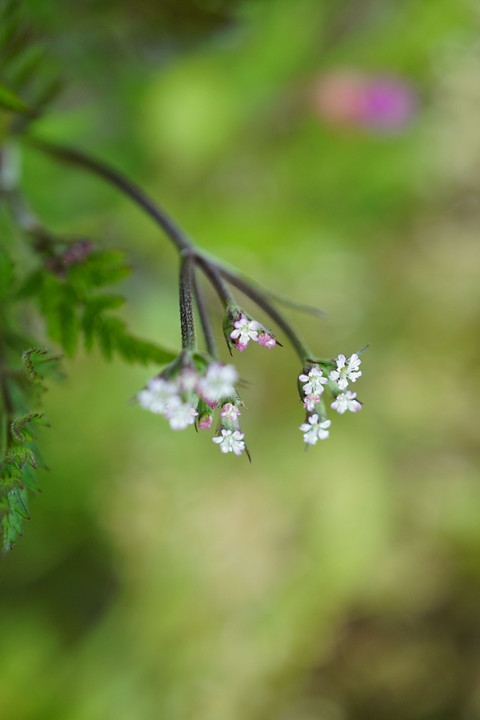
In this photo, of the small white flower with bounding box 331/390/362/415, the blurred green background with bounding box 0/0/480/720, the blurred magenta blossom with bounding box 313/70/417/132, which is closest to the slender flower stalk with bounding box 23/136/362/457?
the small white flower with bounding box 331/390/362/415

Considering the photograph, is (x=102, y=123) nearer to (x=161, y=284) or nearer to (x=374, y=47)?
(x=161, y=284)

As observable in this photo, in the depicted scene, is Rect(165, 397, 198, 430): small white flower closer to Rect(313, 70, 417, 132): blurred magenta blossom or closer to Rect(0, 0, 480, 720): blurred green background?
Rect(0, 0, 480, 720): blurred green background

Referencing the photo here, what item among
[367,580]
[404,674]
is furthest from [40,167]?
[404,674]

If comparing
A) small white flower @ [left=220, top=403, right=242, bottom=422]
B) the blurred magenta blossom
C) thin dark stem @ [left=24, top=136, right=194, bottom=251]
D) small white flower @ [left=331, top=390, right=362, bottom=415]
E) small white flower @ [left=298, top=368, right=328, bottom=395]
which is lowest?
small white flower @ [left=220, top=403, right=242, bottom=422]

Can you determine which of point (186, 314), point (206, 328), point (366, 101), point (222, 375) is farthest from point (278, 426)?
point (222, 375)

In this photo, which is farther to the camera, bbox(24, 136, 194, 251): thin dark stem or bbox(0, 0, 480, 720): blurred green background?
bbox(0, 0, 480, 720): blurred green background

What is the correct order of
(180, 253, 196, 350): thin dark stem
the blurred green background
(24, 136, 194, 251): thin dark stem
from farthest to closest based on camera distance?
the blurred green background, (24, 136, 194, 251): thin dark stem, (180, 253, 196, 350): thin dark stem
